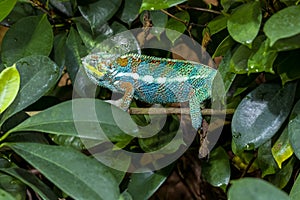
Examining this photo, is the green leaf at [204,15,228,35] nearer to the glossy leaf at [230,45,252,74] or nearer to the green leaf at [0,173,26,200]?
the glossy leaf at [230,45,252,74]

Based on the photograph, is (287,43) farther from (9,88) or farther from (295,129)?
(9,88)

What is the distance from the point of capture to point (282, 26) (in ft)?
2.18

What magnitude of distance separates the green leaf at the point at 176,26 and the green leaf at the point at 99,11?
115 mm

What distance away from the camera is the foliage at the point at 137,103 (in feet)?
2.41

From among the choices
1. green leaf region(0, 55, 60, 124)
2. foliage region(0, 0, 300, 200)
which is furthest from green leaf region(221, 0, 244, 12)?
green leaf region(0, 55, 60, 124)

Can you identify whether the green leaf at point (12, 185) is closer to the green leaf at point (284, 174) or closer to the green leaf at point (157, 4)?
the green leaf at point (157, 4)

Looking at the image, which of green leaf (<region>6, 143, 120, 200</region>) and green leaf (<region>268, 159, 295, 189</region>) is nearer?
green leaf (<region>6, 143, 120, 200</region>)

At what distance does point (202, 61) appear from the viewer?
3.82ft

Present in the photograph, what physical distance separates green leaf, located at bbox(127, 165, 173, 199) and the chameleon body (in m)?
0.15

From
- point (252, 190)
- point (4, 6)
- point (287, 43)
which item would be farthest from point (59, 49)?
point (252, 190)

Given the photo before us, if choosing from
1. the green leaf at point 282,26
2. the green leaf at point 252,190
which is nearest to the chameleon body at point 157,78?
the green leaf at point 282,26

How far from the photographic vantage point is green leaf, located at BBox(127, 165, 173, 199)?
103 cm

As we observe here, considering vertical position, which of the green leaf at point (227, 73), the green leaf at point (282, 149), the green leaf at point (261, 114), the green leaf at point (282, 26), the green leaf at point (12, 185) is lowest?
the green leaf at point (282, 149)

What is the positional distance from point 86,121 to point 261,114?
33 cm
